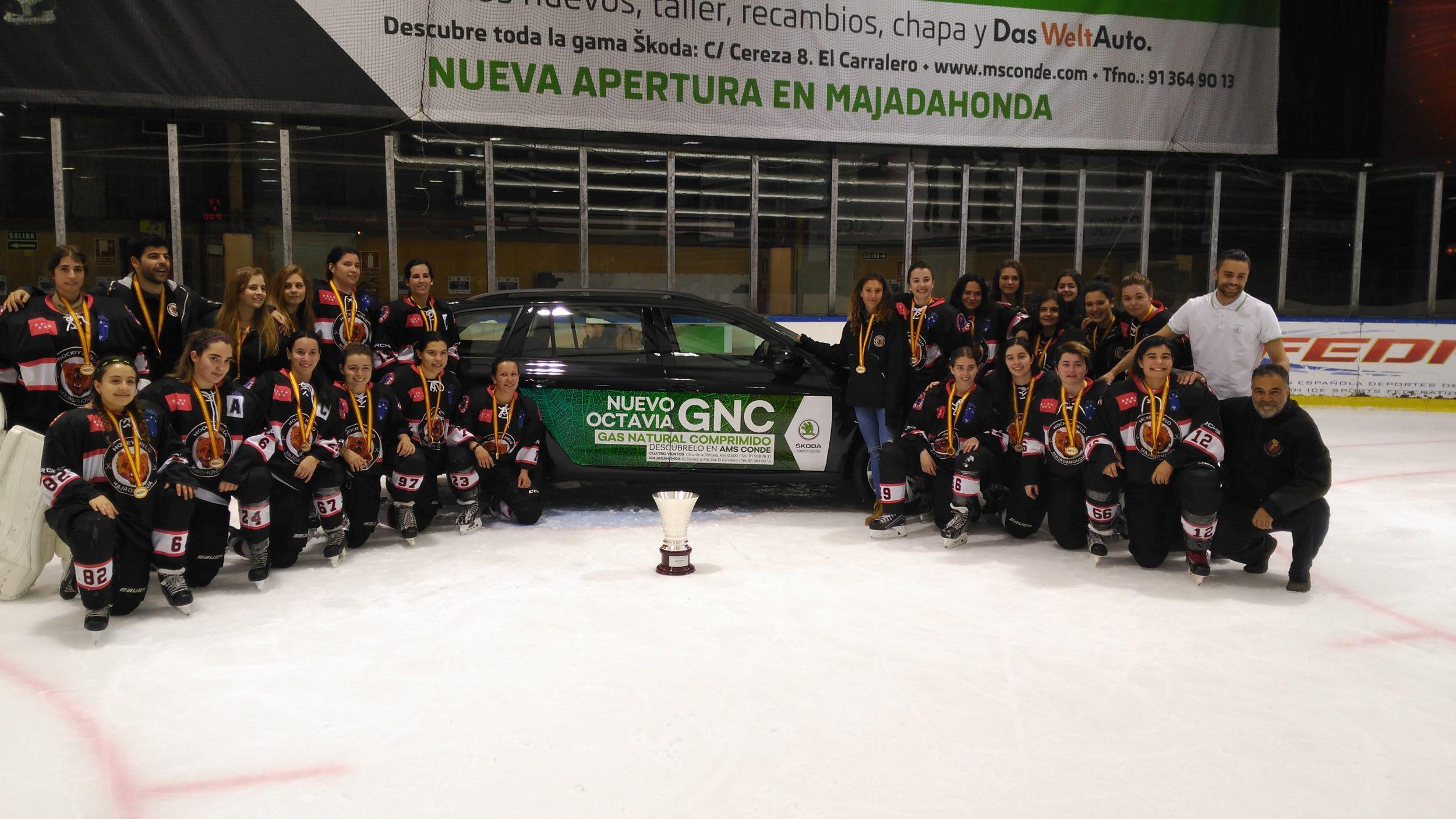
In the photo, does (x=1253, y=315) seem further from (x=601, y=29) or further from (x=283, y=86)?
(x=283, y=86)

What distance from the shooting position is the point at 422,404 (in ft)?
17.7

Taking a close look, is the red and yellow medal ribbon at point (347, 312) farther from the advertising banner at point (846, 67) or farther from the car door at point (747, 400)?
the advertising banner at point (846, 67)

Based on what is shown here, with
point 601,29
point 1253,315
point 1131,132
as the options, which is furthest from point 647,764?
point 1131,132

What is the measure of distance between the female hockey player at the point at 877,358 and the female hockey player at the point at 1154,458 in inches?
43.9

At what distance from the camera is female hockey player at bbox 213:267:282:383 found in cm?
476

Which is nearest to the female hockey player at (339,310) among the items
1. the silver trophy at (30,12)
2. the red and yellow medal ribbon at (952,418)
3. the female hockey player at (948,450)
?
the female hockey player at (948,450)

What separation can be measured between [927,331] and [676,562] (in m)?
2.07

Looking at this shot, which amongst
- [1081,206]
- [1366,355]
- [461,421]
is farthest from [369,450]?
[1366,355]

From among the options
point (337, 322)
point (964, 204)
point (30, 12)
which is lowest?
point (337, 322)

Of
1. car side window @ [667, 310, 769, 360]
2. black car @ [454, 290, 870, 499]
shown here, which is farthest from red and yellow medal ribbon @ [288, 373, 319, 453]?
car side window @ [667, 310, 769, 360]

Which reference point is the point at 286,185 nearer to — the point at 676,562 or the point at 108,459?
the point at 108,459

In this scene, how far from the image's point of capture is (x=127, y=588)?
4.02 meters

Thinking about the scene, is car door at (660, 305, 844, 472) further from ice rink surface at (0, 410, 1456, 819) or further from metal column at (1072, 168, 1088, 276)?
metal column at (1072, 168, 1088, 276)

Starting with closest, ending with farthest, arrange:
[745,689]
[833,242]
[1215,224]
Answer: [745,689] < [833,242] < [1215,224]
